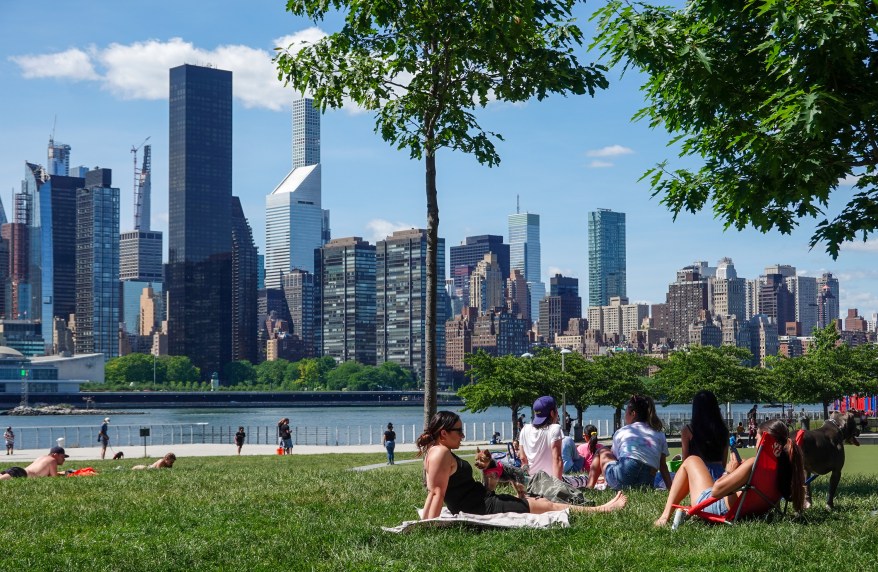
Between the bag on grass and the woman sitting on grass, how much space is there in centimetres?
173

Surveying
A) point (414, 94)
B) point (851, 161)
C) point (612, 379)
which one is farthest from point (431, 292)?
point (612, 379)

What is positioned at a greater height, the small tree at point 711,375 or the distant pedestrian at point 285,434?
the small tree at point 711,375

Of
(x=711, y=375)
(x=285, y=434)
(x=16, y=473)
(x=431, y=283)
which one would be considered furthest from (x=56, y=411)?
(x=431, y=283)

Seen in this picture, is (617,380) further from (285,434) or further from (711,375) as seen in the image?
(285,434)

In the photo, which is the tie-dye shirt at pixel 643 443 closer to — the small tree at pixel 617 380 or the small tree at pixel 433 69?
the small tree at pixel 433 69

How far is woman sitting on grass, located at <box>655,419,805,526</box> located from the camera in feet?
32.2

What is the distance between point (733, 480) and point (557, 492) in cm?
268

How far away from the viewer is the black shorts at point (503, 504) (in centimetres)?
1059

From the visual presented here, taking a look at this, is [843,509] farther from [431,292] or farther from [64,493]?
[64,493]

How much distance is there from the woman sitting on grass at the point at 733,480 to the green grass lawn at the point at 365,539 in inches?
10.1

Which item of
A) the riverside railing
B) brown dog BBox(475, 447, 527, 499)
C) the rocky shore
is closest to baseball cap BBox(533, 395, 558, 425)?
brown dog BBox(475, 447, 527, 499)

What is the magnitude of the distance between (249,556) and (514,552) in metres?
2.30

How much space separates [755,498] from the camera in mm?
10031

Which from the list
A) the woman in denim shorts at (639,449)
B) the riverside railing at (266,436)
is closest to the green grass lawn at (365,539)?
the woman in denim shorts at (639,449)
